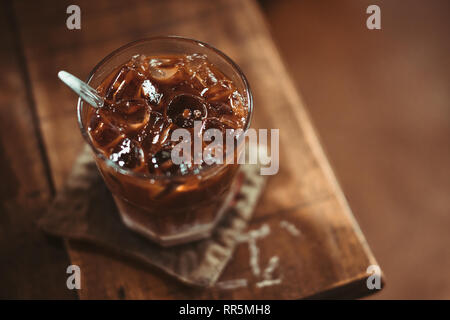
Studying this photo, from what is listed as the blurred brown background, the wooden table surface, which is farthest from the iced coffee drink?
the blurred brown background

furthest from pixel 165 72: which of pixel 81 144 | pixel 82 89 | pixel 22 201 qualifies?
pixel 22 201

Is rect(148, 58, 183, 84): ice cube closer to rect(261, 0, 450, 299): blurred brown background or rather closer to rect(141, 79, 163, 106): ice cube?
rect(141, 79, 163, 106): ice cube

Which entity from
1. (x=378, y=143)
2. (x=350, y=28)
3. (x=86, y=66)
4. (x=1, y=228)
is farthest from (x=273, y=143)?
(x=350, y=28)

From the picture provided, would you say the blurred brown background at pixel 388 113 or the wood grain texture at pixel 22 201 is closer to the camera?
the wood grain texture at pixel 22 201

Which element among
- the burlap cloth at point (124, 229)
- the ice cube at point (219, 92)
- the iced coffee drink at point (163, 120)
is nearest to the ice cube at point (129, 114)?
the iced coffee drink at point (163, 120)

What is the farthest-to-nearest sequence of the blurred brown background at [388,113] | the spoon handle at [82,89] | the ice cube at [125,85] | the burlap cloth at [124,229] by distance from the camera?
Result: 1. the blurred brown background at [388,113]
2. the burlap cloth at [124,229]
3. the ice cube at [125,85]
4. the spoon handle at [82,89]

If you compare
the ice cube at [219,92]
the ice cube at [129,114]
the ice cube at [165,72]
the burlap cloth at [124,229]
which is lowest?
the burlap cloth at [124,229]

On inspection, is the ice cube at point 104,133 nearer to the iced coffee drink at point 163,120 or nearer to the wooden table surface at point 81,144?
the iced coffee drink at point 163,120
